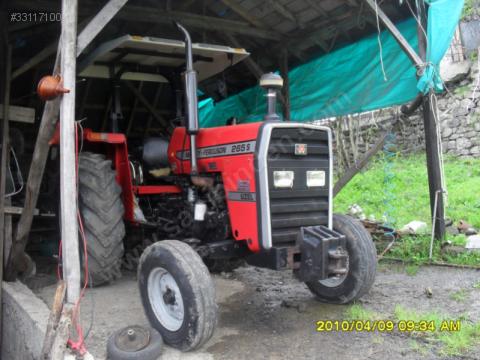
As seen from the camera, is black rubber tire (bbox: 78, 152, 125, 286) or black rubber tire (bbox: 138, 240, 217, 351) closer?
black rubber tire (bbox: 138, 240, 217, 351)

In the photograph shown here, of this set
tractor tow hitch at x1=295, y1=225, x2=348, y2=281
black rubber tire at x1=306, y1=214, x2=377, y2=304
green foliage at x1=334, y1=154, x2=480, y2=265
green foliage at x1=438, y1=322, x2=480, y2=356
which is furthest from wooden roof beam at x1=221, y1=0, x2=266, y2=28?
green foliage at x1=438, y1=322, x2=480, y2=356

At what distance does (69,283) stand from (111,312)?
3.15 feet

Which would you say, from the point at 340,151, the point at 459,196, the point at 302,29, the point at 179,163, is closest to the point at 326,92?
the point at 302,29

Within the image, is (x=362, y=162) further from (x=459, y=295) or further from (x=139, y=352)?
(x=139, y=352)

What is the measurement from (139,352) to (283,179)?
150cm

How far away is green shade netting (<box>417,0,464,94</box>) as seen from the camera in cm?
484

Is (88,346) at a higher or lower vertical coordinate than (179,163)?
lower

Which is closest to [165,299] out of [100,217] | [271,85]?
[100,217]

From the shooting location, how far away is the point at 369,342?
10.3 feet

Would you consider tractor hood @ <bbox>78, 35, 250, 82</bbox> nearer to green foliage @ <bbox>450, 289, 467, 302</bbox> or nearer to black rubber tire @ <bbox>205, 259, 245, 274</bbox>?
black rubber tire @ <bbox>205, 259, 245, 274</bbox>

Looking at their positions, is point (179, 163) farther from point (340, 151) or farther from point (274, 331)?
point (340, 151)

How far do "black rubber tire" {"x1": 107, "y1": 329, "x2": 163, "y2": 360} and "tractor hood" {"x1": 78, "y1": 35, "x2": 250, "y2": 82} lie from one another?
8.44 ft

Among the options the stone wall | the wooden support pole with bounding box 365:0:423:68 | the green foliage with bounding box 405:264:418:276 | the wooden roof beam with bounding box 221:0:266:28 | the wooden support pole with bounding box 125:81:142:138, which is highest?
the wooden roof beam with bounding box 221:0:266:28

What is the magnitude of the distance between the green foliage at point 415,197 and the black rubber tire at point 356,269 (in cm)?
175
